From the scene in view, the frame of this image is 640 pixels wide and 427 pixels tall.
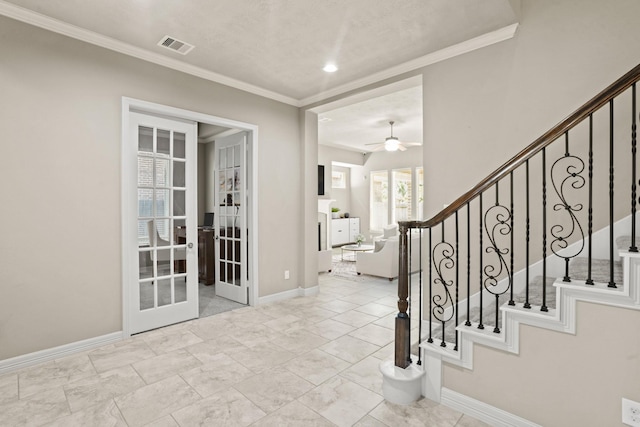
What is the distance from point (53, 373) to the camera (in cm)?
259

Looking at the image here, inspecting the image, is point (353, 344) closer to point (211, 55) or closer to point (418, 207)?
point (211, 55)

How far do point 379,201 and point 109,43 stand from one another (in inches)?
323

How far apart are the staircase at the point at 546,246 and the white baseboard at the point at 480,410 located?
0.01 metres

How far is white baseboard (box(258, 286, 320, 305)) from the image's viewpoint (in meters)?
4.44

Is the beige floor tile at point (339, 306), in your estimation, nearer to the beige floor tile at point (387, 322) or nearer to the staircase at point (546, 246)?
the beige floor tile at point (387, 322)

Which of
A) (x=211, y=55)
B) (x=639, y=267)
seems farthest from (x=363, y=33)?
(x=639, y=267)

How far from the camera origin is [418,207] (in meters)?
9.03

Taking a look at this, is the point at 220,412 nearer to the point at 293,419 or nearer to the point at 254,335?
the point at 293,419

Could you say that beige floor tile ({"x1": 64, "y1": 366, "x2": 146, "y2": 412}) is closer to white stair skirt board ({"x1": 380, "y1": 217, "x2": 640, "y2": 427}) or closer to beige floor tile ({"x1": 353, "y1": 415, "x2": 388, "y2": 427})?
beige floor tile ({"x1": 353, "y1": 415, "x2": 388, "y2": 427})

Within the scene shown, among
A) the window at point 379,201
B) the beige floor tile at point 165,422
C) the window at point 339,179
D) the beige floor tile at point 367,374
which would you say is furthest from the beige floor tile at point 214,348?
the window at point 339,179

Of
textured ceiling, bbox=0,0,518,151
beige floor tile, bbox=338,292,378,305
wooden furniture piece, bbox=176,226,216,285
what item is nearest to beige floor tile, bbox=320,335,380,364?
beige floor tile, bbox=338,292,378,305

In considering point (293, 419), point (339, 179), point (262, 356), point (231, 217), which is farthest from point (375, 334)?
point (339, 179)

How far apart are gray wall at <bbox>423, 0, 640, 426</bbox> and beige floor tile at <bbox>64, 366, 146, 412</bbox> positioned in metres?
2.27

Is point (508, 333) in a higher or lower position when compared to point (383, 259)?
higher
